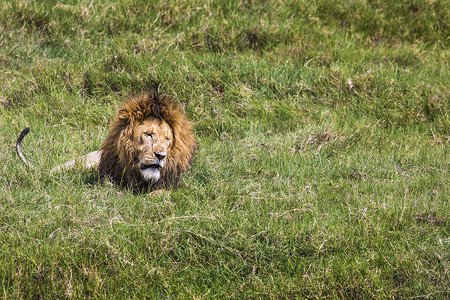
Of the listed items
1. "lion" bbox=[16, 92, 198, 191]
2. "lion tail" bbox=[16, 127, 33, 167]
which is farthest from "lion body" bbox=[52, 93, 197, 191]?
"lion tail" bbox=[16, 127, 33, 167]

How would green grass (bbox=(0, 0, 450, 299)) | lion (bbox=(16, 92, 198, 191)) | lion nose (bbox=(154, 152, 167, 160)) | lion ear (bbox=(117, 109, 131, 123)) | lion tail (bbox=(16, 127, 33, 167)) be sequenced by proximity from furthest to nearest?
1. lion tail (bbox=(16, 127, 33, 167))
2. lion ear (bbox=(117, 109, 131, 123))
3. lion (bbox=(16, 92, 198, 191))
4. lion nose (bbox=(154, 152, 167, 160))
5. green grass (bbox=(0, 0, 450, 299))

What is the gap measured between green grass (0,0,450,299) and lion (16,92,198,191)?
0.17 meters

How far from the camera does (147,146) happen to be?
4102mm

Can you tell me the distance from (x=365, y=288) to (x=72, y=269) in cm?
184

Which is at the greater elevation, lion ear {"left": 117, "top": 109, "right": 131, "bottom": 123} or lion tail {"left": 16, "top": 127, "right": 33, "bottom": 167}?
lion ear {"left": 117, "top": 109, "right": 131, "bottom": 123}

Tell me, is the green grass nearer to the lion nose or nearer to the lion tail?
the lion tail

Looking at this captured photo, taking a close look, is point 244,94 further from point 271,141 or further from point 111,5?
point 111,5

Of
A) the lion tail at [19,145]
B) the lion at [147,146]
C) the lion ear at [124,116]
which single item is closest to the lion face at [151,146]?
the lion at [147,146]

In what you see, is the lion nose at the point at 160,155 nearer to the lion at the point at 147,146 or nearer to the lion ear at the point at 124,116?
the lion at the point at 147,146

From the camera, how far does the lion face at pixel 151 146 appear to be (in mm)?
4066

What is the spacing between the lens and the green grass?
132 inches

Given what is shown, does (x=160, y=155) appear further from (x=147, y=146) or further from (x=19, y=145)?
(x=19, y=145)

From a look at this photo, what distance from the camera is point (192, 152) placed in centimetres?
471

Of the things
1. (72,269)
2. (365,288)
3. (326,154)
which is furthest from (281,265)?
(326,154)
